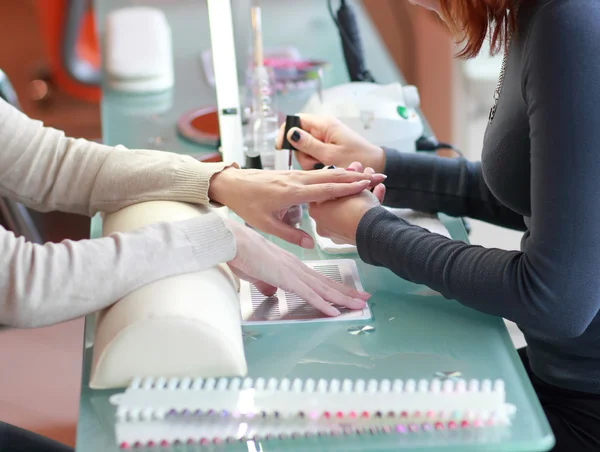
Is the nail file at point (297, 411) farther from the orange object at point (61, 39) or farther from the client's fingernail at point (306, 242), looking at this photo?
the orange object at point (61, 39)

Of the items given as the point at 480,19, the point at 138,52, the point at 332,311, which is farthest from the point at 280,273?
the point at 138,52

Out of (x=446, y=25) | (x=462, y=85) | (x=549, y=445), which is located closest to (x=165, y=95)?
(x=446, y=25)

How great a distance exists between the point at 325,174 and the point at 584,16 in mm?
445

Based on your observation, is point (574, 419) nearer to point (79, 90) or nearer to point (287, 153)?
point (287, 153)

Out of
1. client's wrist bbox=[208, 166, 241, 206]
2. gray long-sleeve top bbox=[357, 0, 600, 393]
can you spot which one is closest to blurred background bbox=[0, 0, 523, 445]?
client's wrist bbox=[208, 166, 241, 206]

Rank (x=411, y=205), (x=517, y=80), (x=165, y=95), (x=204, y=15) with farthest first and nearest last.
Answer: (x=204, y=15)
(x=165, y=95)
(x=411, y=205)
(x=517, y=80)

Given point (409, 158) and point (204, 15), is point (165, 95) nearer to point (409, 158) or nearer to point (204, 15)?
point (204, 15)

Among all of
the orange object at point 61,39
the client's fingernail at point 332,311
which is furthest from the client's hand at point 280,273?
the orange object at point 61,39

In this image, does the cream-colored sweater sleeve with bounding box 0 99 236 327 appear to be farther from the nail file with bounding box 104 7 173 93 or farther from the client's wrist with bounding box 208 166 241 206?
the nail file with bounding box 104 7 173 93

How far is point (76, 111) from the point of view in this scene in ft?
12.3

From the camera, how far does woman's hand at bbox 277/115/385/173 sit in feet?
4.64

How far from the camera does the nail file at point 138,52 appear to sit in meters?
2.03

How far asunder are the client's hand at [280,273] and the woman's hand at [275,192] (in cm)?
12

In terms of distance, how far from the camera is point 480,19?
1.10 metres
